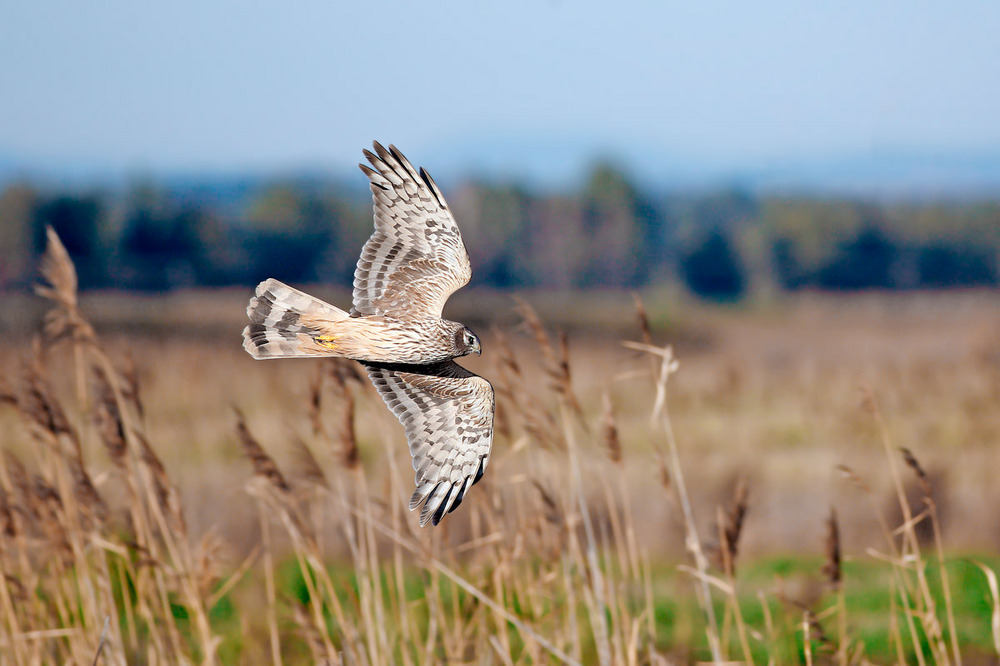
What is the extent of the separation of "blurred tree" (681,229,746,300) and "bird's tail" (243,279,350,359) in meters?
66.1

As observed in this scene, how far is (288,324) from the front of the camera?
1831 millimetres

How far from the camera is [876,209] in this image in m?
76.6

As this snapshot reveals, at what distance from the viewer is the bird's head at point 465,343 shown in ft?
6.08

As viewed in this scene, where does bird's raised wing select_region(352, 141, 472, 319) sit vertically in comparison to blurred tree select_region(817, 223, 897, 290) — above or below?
above

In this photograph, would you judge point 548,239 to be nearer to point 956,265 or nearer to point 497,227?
point 497,227

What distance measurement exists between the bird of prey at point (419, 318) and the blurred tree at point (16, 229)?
45595 mm

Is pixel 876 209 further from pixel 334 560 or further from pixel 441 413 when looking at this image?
pixel 441 413

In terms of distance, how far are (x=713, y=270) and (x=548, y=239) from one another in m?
13.9

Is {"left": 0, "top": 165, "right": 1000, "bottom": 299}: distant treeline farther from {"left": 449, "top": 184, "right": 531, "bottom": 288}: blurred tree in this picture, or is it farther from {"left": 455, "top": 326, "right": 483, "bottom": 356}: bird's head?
{"left": 455, "top": 326, "right": 483, "bottom": 356}: bird's head

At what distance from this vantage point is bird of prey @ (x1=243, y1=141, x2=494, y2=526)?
1.87m

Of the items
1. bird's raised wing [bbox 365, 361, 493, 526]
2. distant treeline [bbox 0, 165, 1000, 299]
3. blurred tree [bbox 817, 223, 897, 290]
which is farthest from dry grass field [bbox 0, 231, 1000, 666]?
blurred tree [bbox 817, 223, 897, 290]

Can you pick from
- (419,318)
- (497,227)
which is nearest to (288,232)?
(497,227)

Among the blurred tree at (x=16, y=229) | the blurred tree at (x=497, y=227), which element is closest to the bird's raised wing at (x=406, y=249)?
the blurred tree at (x=16, y=229)

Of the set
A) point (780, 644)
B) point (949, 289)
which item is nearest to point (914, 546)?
point (780, 644)
